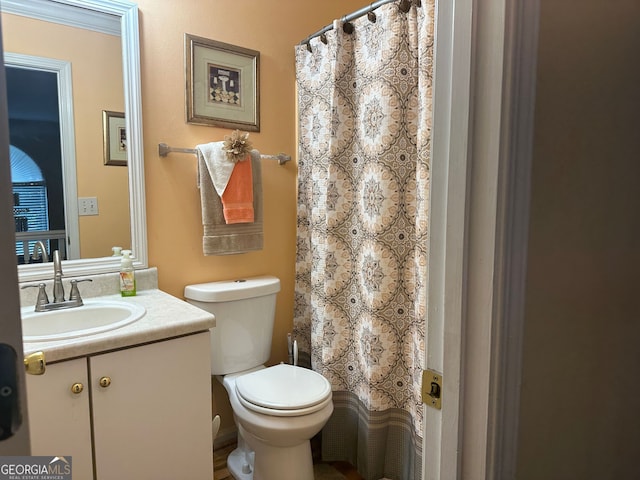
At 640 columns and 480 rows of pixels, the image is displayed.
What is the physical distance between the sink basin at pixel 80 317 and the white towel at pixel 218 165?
596 millimetres

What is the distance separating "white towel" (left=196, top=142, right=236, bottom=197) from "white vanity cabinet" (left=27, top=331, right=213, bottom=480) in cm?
68

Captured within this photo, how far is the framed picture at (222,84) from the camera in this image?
1913 millimetres

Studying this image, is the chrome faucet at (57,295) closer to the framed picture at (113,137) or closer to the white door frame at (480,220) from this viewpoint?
the framed picture at (113,137)

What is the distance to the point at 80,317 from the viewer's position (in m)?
1.58

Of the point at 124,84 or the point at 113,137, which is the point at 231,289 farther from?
the point at 124,84

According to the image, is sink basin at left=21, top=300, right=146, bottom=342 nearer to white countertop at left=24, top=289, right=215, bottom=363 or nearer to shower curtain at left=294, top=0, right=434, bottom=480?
white countertop at left=24, top=289, right=215, bottom=363

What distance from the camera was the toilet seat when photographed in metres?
1.57

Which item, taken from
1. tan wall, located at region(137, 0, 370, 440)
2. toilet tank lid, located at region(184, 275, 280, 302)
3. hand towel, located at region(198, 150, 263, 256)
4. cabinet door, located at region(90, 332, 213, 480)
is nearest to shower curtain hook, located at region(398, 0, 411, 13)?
tan wall, located at region(137, 0, 370, 440)

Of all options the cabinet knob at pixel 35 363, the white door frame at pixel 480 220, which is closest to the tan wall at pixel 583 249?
the white door frame at pixel 480 220

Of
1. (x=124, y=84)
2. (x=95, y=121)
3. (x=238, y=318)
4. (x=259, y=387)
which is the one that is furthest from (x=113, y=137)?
(x=259, y=387)

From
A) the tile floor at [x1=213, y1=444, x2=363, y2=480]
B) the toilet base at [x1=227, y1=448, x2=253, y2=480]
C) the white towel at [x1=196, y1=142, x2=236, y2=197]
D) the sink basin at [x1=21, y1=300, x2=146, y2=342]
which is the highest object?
the white towel at [x1=196, y1=142, x2=236, y2=197]

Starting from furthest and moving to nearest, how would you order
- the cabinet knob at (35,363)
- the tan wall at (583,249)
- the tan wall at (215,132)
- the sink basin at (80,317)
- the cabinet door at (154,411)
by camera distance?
the tan wall at (215,132) → the sink basin at (80,317) → the cabinet door at (154,411) → the tan wall at (583,249) → the cabinet knob at (35,363)

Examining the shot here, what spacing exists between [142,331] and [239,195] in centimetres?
75

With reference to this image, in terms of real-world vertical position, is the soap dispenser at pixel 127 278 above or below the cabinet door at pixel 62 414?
above
